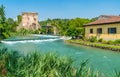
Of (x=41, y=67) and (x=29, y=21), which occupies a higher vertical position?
(x=29, y=21)

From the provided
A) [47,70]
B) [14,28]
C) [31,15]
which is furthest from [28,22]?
[47,70]

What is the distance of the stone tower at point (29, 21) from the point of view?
257 feet

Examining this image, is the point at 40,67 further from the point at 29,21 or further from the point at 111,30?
the point at 29,21

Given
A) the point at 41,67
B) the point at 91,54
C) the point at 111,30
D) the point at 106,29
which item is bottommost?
the point at 91,54

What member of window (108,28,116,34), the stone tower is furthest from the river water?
the stone tower

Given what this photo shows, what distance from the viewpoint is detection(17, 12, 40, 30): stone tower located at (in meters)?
78.4

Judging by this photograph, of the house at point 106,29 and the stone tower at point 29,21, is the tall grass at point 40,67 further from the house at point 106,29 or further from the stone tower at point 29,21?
the stone tower at point 29,21

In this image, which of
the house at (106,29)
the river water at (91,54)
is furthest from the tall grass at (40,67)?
the house at (106,29)

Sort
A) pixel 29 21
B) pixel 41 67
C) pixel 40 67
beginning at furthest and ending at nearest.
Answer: pixel 29 21
pixel 41 67
pixel 40 67

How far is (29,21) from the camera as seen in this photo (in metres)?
79.6

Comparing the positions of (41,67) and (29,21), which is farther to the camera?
(29,21)

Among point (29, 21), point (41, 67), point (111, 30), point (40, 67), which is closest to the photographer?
point (40, 67)

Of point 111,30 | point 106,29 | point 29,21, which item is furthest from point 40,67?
point 29,21

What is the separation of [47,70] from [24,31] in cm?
6345
